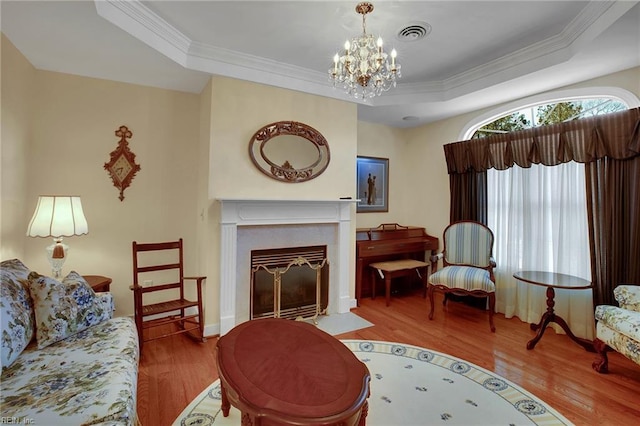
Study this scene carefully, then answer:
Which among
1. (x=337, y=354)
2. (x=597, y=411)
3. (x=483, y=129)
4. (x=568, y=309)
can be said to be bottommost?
(x=597, y=411)

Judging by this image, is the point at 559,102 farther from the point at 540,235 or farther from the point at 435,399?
the point at 435,399

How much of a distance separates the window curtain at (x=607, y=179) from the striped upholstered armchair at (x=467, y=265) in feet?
2.91

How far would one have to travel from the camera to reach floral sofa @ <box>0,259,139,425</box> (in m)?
1.23

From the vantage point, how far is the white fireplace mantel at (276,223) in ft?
9.61

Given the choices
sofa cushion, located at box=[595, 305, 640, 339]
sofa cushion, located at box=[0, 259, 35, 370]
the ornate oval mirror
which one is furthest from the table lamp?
sofa cushion, located at box=[595, 305, 640, 339]

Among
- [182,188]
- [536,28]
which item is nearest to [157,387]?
[182,188]

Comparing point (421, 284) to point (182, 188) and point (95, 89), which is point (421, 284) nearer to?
point (182, 188)

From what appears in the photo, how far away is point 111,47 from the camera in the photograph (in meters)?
2.40

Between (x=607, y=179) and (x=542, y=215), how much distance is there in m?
0.69

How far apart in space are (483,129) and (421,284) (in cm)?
243

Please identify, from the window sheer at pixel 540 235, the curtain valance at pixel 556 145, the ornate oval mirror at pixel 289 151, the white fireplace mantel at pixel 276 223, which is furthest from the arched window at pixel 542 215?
the ornate oval mirror at pixel 289 151

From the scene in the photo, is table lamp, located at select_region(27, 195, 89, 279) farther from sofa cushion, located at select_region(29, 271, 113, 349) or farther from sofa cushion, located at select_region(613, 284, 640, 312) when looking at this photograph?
sofa cushion, located at select_region(613, 284, 640, 312)

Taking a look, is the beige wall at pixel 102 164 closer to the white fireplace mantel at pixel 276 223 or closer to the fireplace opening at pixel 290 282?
the white fireplace mantel at pixel 276 223

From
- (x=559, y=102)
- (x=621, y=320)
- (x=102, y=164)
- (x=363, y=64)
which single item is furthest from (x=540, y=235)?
(x=102, y=164)
